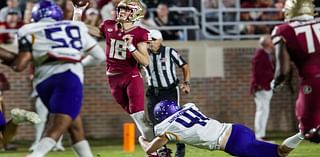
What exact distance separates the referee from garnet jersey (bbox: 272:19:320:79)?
8.07 ft

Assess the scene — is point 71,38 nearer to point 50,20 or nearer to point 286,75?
point 50,20

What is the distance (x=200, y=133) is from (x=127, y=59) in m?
1.78

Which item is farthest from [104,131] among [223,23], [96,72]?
[223,23]

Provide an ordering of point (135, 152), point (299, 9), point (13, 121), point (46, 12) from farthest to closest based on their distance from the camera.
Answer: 1. point (135, 152)
2. point (13, 121)
3. point (299, 9)
4. point (46, 12)

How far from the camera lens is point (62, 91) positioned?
888 cm

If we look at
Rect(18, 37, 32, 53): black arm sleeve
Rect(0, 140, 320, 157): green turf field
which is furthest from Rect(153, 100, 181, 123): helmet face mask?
Rect(0, 140, 320, 157): green turf field

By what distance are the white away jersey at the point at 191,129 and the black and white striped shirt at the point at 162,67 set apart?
230 cm

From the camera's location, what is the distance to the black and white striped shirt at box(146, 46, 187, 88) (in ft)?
39.0

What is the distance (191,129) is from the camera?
31.2 ft

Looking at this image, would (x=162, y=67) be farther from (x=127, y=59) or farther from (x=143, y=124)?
(x=143, y=124)

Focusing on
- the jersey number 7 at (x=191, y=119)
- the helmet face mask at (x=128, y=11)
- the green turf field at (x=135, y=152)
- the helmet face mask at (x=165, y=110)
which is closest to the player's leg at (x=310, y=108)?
the jersey number 7 at (x=191, y=119)

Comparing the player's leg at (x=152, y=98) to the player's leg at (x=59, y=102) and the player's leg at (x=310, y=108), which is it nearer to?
the player's leg at (x=310, y=108)

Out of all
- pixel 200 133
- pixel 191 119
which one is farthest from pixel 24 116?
pixel 200 133

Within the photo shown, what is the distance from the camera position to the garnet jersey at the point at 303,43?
9.47m
